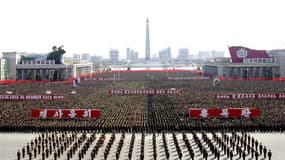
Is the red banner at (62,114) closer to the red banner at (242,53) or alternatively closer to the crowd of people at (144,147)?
the crowd of people at (144,147)

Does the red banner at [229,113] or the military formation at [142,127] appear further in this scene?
the red banner at [229,113]

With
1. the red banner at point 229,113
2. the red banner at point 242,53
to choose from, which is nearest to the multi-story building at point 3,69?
the red banner at point 242,53

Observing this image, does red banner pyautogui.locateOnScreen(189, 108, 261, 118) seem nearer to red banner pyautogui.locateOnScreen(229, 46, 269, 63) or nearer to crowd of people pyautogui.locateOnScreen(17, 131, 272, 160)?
crowd of people pyautogui.locateOnScreen(17, 131, 272, 160)

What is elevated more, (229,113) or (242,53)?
(242,53)

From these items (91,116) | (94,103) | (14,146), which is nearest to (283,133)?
(91,116)

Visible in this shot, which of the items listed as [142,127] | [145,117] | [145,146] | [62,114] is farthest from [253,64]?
[145,146]

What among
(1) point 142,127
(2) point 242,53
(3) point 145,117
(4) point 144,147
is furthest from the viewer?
(2) point 242,53

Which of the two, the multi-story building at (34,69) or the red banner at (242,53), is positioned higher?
the red banner at (242,53)

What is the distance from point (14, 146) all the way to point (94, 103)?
1048 inches

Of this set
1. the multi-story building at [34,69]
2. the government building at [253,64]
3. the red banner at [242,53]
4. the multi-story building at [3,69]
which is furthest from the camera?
the multi-story building at [34,69]

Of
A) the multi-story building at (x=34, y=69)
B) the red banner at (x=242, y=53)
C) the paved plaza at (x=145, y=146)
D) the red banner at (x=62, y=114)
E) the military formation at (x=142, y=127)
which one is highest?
the red banner at (x=242, y=53)

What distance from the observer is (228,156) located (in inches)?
1162

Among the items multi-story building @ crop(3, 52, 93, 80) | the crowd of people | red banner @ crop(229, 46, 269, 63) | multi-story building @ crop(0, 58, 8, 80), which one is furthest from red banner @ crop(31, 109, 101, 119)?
red banner @ crop(229, 46, 269, 63)

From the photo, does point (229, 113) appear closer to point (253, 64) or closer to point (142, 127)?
point (142, 127)
